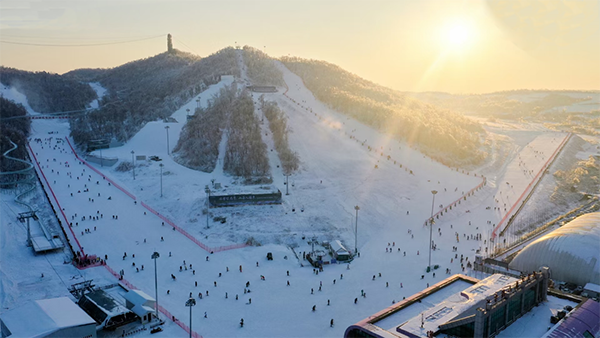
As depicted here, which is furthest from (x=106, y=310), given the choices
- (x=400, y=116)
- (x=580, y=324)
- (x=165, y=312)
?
(x=400, y=116)

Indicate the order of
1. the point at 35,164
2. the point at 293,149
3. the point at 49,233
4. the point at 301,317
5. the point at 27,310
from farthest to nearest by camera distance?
1. the point at 35,164
2. the point at 293,149
3. the point at 49,233
4. the point at 301,317
5. the point at 27,310

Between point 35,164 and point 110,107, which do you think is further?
point 110,107

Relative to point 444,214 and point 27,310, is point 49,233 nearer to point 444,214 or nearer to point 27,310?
point 27,310

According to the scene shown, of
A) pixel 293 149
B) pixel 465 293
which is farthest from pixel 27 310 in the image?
pixel 293 149

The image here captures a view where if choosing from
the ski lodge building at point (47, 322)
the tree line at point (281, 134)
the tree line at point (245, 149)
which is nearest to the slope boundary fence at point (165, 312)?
the ski lodge building at point (47, 322)

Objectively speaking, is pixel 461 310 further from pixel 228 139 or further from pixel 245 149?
pixel 228 139

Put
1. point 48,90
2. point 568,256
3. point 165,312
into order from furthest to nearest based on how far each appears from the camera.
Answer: point 48,90, point 568,256, point 165,312

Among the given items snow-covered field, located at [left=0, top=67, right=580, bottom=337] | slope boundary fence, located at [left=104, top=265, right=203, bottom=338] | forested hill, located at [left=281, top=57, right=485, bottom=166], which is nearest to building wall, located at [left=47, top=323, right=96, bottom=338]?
snow-covered field, located at [left=0, top=67, right=580, bottom=337]
